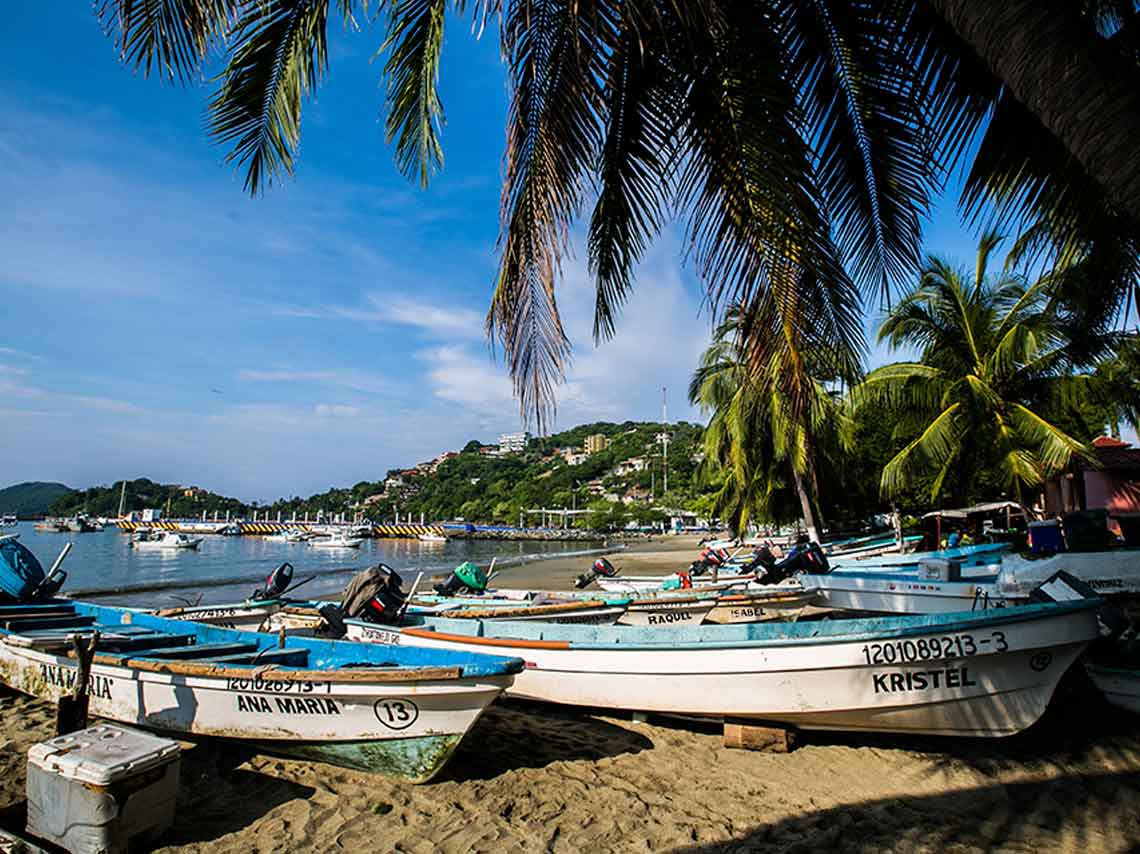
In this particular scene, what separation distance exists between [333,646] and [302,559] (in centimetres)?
5018

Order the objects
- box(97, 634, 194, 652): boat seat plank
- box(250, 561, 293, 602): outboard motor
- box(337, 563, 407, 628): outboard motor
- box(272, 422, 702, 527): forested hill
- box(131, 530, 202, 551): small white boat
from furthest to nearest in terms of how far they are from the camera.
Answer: box(272, 422, 702, 527): forested hill
box(131, 530, 202, 551): small white boat
box(250, 561, 293, 602): outboard motor
box(337, 563, 407, 628): outboard motor
box(97, 634, 194, 652): boat seat plank

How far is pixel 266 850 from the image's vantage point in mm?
4273

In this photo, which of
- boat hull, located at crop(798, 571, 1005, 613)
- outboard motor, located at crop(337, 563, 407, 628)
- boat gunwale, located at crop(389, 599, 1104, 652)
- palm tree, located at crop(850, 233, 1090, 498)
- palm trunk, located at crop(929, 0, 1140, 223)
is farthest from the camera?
palm tree, located at crop(850, 233, 1090, 498)

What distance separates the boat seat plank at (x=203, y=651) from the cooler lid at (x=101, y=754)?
2013 mm

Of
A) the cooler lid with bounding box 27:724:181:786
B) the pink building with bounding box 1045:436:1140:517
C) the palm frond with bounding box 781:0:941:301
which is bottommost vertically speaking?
the cooler lid with bounding box 27:724:181:786

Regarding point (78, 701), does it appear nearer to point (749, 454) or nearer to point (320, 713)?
point (320, 713)

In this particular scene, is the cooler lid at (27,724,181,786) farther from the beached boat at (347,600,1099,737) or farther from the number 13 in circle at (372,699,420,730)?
the beached boat at (347,600,1099,737)

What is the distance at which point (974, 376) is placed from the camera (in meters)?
17.0

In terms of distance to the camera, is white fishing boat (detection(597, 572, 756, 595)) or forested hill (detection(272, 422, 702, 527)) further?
forested hill (detection(272, 422, 702, 527))

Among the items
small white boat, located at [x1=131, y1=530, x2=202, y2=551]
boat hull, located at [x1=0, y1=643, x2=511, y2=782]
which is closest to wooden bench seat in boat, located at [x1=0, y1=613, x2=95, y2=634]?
boat hull, located at [x1=0, y1=643, x2=511, y2=782]

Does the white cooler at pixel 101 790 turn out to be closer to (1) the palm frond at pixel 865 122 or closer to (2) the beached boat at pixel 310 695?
(2) the beached boat at pixel 310 695

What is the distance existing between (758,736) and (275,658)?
4622 mm

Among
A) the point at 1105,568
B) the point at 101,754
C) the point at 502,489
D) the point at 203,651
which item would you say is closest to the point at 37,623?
the point at 203,651

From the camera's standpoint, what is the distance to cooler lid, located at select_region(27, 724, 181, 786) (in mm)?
3916
